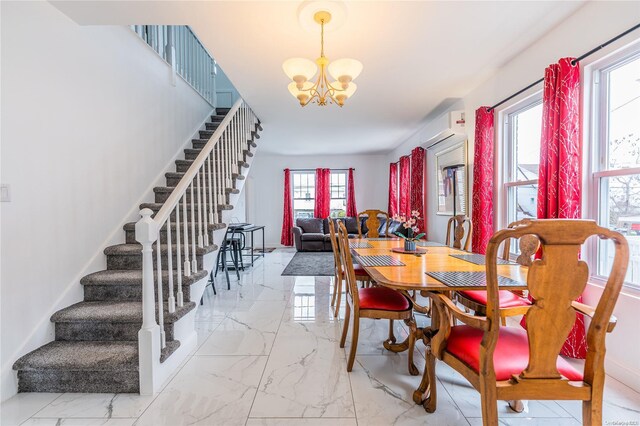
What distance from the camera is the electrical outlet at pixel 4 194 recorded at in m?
1.63

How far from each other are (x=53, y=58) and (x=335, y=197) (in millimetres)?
6608

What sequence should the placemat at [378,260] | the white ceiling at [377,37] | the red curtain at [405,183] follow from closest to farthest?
the placemat at [378,260] → the white ceiling at [377,37] → the red curtain at [405,183]

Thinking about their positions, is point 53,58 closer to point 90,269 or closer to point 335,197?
point 90,269

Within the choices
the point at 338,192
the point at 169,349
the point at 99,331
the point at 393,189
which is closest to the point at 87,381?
the point at 99,331

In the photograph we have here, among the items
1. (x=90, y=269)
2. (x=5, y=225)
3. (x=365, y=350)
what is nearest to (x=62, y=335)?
(x=90, y=269)

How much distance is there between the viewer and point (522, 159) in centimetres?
290

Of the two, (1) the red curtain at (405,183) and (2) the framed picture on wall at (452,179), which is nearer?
(2) the framed picture on wall at (452,179)

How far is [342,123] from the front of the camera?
495 centimetres

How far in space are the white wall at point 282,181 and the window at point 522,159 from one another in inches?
196

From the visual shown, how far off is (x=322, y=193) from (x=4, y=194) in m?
6.58

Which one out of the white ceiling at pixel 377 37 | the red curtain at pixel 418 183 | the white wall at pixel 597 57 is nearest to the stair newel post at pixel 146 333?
the white ceiling at pixel 377 37

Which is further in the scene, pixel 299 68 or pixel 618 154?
pixel 299 68

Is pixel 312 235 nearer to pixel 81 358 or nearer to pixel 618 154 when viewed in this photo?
pixel 81 358

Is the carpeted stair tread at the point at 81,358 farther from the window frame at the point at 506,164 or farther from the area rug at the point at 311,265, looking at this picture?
the window frame at the point at 506,164
